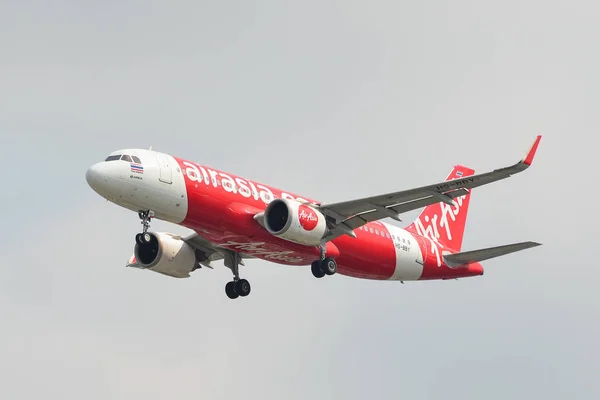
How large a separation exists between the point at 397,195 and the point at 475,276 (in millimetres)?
10504

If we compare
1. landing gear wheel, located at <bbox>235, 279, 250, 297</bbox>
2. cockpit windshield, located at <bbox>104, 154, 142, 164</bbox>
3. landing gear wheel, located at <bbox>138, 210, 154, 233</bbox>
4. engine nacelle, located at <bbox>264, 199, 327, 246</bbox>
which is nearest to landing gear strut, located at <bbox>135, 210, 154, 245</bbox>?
landing gear wheel, located at <bbox>138, 210, 154, 233</bbox>

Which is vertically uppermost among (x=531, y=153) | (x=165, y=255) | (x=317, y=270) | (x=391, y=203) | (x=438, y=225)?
(x=438, y=225)

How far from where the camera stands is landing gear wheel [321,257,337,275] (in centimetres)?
5369

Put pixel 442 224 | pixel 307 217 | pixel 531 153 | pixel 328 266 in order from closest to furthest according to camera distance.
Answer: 1. pixel 531 153
2. pixel 307 217
3. pixel 328 266
4. pixel 442 224

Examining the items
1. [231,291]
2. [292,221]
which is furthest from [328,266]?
[231,291]

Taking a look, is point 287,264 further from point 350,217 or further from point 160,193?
point 160,193

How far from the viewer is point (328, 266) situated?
5372 centimetres

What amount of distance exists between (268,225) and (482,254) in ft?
37.1

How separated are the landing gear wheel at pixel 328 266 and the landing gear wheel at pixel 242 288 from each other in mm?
4902

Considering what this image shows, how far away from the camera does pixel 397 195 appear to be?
51625mm

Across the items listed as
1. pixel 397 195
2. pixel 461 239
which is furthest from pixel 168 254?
pixel 461 239

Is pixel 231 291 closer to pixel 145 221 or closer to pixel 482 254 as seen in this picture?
pixel 145 221

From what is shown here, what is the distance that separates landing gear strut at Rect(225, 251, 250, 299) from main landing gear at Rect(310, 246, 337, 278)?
4.52 meters

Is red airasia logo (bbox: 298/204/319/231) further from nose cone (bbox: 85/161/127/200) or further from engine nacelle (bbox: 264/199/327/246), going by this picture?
nose cone (bbox: 85/161/127/200)
